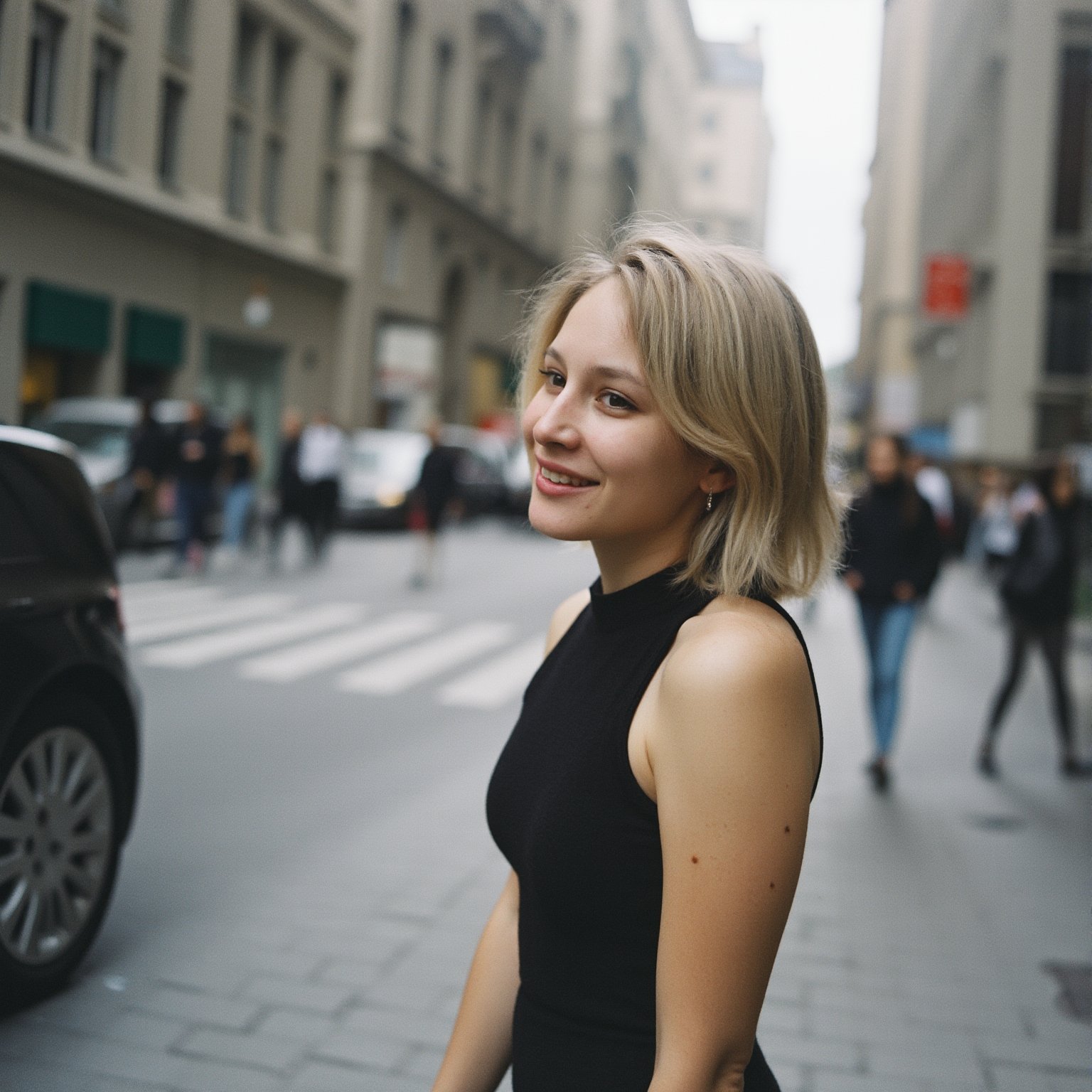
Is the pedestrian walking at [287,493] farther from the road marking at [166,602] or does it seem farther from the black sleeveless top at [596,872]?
the black sleeveless top at [596,872]

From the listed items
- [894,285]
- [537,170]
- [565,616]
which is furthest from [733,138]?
[894,285]

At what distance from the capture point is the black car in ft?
12.3

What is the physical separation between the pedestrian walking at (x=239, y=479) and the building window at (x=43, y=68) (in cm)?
1393

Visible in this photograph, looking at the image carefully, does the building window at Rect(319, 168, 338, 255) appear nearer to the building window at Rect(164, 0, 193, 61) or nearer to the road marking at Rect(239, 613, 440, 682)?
the building window at Rect(164, 0, 193, 61)

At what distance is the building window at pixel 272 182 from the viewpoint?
4234mm

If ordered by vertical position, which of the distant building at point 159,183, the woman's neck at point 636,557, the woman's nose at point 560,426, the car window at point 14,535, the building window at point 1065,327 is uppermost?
the building window at point 1065,327

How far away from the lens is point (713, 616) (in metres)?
1.55

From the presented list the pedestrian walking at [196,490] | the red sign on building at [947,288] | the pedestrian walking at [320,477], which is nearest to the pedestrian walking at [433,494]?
the pedestrian walking at [320,477]

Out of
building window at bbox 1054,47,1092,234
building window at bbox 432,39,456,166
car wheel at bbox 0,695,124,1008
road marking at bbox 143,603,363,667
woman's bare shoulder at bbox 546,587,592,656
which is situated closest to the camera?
woman's bare shoulder at bbox 546,587,592,656

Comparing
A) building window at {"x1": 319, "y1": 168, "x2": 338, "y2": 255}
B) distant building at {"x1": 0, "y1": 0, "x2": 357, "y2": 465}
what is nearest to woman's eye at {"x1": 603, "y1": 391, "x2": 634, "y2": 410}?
distant building at {"x1": 0, "y1": 0, "x2": 357, "y2": 465}

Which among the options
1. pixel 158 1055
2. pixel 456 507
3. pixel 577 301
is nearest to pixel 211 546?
pixel 456 507

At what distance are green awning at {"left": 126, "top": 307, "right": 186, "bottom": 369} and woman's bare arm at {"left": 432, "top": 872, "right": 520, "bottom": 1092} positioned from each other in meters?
2.66

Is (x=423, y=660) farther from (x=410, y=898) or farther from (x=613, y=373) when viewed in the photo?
(x=613, y=373)

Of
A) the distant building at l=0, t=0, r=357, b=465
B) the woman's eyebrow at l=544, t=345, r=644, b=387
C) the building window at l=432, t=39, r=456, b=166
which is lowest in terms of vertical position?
the woman's eyebrow at l=544, t=345, r=644, b=387
